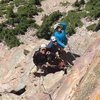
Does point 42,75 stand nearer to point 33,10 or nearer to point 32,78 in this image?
point 32,78

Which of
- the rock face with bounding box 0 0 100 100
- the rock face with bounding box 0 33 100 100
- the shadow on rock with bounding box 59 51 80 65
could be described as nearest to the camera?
the rock face with bounding box 0 33 100 100

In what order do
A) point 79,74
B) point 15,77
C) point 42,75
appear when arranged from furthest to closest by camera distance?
point 15,77 < point 42,75 < point 79,74

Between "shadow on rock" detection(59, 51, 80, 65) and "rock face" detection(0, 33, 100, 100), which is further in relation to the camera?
"shadow on rock" detection(59, 51, 80, 65)

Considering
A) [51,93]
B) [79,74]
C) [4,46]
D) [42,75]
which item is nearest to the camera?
[79,74]

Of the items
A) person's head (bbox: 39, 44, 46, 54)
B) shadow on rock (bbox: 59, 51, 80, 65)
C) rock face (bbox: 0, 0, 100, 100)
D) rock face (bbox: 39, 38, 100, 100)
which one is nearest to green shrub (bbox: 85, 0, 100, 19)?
rock face (bbox: 0, 0, 100, 100)

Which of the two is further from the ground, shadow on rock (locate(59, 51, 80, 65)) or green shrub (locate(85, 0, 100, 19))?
shadow on rock (locate(59, 51, 80, 65))

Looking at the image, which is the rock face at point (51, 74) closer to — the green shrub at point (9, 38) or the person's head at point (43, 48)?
the green shrub at point (9, 38)

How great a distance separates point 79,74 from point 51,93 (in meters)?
2.49

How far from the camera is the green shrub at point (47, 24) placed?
2625cm

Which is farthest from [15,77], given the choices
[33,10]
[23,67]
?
[33,10]

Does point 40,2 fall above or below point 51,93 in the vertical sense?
below

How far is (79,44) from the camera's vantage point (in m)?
24.1

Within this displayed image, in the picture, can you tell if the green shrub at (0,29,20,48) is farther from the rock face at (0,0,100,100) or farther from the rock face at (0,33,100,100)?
the rock face at (0,33,100,100)

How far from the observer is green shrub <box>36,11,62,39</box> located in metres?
26.2
